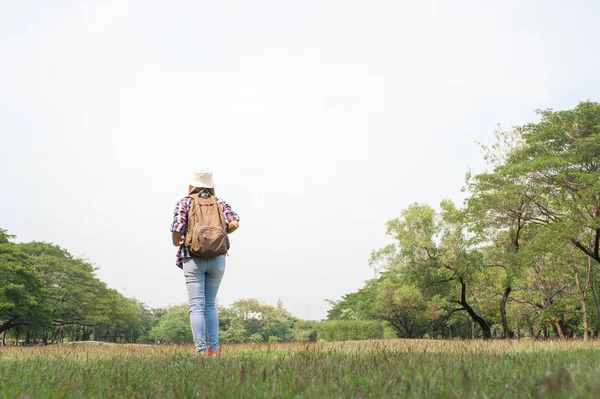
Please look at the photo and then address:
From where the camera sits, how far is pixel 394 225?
133ft

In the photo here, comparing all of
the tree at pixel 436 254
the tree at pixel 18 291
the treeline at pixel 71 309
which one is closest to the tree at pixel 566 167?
the tree at pixel 436 254

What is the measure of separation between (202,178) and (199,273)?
55.2 inches

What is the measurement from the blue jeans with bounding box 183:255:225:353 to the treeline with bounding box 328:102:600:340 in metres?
14.9

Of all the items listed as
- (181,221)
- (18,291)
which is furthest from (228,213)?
(18,291)

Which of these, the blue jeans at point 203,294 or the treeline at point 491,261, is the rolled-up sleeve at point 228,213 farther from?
the treeline at point 491,261

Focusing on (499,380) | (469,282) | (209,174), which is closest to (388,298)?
(469,282)

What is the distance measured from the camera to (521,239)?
102 feet

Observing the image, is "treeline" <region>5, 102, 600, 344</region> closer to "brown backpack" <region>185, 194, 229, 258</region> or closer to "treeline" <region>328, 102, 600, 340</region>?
"treeline" <region>328, 102, 600, 340</region>

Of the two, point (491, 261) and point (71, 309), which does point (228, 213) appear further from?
point (71, 309)

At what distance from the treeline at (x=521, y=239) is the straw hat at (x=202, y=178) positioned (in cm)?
1530

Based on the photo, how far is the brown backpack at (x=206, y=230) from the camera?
6.40m

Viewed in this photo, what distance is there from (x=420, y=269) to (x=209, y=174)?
1236 inches

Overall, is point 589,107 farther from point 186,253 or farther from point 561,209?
point 186,253

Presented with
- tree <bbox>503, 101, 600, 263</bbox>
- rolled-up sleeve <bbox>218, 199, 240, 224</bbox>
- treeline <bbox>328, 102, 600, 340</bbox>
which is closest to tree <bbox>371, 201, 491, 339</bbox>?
treeline <bbox>328, 102, 600, 340</bbox>
